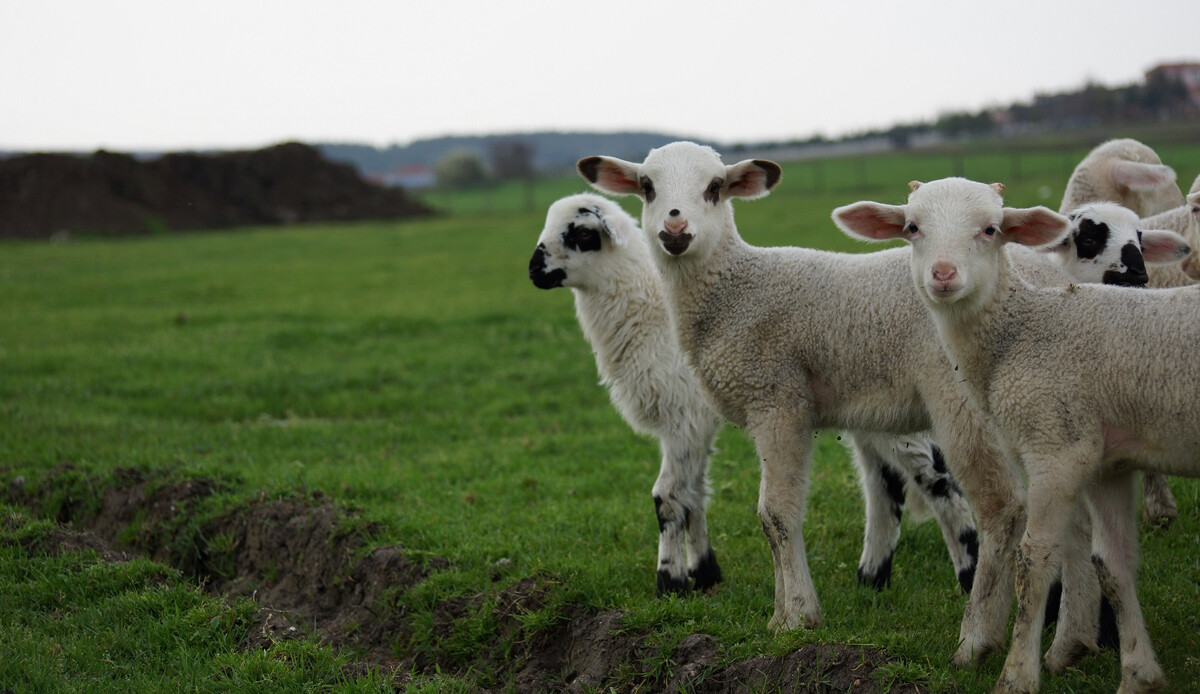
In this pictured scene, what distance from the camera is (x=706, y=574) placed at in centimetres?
597

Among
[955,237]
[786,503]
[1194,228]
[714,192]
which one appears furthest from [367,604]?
[1194,228]

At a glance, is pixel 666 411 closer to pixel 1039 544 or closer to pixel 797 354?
pixel 797 354

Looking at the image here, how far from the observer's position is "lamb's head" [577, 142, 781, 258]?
5172 mm

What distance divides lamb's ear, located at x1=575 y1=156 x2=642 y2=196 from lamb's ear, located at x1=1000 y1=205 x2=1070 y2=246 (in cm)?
208

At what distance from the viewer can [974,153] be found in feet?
122

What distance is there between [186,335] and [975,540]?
42.9 ft

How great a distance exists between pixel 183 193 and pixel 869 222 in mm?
52717

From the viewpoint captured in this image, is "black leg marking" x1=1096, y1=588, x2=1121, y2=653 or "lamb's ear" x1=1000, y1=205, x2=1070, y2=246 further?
"black leg marking" x1=1096, y1=588, x2=1121, y2=653

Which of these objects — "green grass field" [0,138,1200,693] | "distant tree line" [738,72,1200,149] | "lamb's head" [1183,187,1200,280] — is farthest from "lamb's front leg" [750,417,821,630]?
"distant tree line" [738,72,1200,149]

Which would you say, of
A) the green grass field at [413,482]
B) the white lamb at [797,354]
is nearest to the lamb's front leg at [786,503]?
the white lamb at [797,354]

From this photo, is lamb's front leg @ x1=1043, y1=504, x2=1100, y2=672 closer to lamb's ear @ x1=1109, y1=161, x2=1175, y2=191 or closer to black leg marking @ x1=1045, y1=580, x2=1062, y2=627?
black leg marking @ x1=1045, y1=580, x2=1062, y2=627

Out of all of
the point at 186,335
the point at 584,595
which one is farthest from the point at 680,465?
the point at 186,335

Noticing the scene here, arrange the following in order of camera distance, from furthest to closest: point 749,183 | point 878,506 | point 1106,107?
point 1106,107
point 878,506
point 749,183

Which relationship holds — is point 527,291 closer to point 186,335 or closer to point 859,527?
point 186,335
